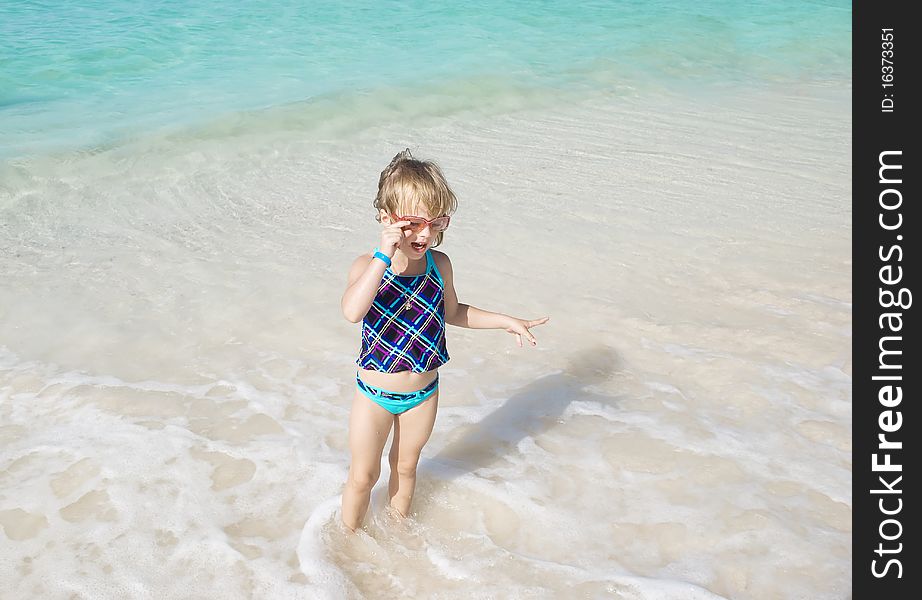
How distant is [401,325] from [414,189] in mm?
453

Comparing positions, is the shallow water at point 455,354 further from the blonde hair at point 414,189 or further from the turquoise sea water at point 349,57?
the blonde hair at point 414,189

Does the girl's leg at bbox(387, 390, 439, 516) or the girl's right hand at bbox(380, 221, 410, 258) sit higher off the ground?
the girl's right hand at bbox(380, 221, 410, 258)

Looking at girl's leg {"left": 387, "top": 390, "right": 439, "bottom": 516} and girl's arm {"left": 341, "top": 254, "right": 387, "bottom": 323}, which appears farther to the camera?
girl's leg {"left": 387, "top": 390, "right": 439, "bottom": 516}

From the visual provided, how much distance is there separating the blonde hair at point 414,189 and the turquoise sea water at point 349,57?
20.9 feet

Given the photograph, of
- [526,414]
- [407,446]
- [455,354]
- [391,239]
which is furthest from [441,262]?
[455,354]

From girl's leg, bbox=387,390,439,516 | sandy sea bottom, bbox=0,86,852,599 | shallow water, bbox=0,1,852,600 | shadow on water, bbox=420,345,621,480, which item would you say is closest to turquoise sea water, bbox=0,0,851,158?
shallow water, bbox=0,1,852,600

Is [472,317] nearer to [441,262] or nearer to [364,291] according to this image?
[441,262]

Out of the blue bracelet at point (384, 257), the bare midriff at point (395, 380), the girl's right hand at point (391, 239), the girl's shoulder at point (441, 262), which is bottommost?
the bare midriff at point (395, 380)

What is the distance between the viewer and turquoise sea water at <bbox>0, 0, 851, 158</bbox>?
9.71 m

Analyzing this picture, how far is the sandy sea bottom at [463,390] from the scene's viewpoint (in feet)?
9.59

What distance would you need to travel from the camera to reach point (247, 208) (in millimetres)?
6395

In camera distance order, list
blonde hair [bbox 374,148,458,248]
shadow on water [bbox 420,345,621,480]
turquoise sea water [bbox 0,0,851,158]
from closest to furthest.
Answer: blonde hair [bbox 374,148,458,248]
shadow on water [bbox 420,345,621,480]
turquoise sea water [bbox 0,0,851,158]
